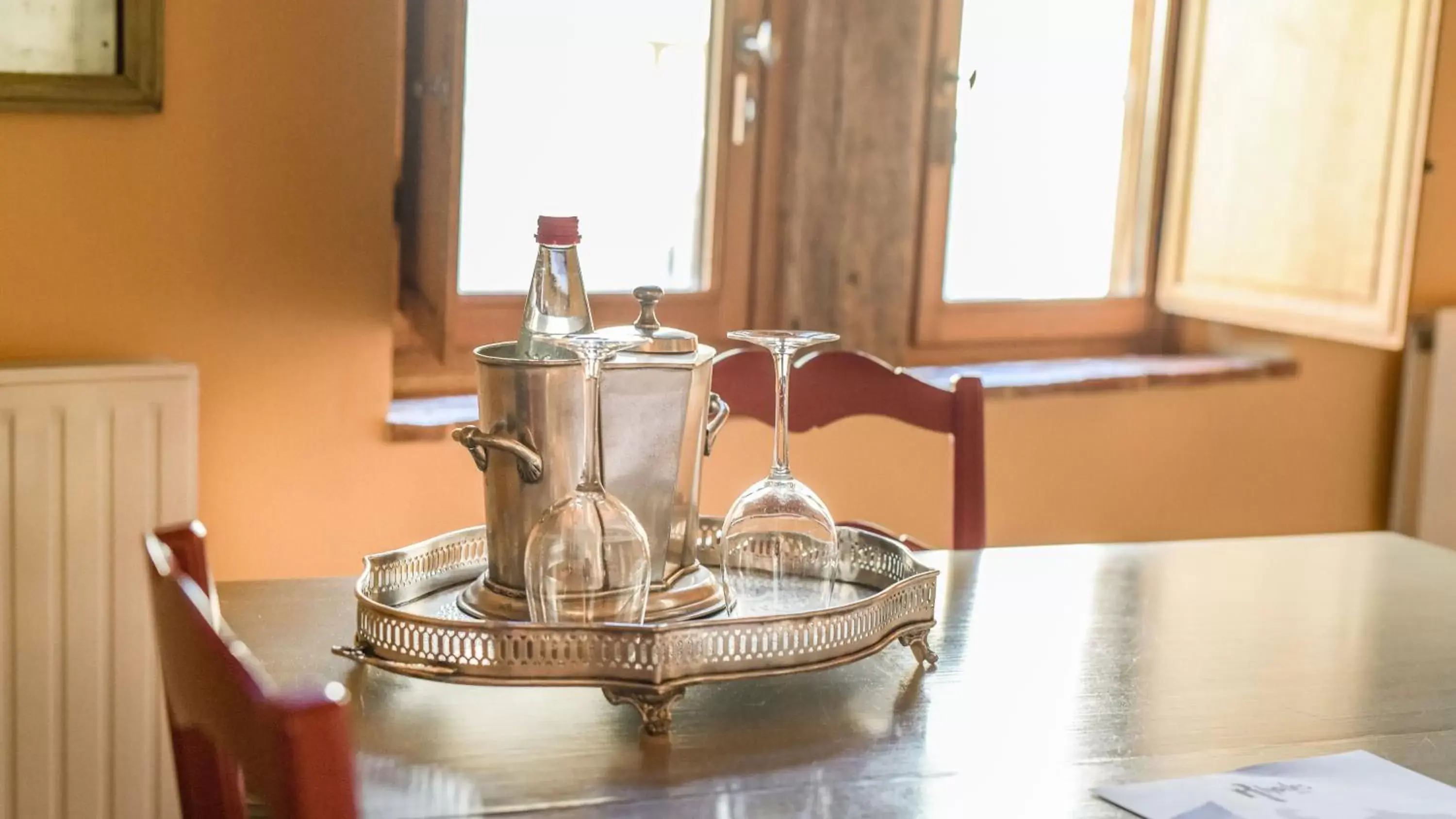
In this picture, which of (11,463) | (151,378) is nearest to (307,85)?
(151,378)

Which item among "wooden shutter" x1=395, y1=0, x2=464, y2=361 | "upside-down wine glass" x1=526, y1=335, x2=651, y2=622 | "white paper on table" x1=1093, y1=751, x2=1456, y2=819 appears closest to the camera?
"white paper on table" x1=1093, y1=751, x2=1456, y2=819

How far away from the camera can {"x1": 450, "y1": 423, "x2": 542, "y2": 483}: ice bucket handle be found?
1093 millimetres

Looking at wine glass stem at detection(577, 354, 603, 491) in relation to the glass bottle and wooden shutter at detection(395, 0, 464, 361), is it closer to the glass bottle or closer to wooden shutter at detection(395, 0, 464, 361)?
the glass bottle

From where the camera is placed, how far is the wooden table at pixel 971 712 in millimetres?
925

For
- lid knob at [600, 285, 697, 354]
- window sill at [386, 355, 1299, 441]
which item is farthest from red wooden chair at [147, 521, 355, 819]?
window sill at [386, 355, 1299, 441]

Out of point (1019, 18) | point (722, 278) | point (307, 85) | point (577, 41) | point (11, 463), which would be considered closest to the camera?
point (11, 463)

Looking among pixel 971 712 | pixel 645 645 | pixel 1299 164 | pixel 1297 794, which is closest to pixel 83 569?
pixel 645 645

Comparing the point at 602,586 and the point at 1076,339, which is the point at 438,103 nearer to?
the point at 602,586

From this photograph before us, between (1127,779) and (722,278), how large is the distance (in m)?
1.48

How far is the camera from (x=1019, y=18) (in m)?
2.54

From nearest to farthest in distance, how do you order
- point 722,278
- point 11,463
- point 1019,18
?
point 11,463 → point 722,278 → point 1019,18

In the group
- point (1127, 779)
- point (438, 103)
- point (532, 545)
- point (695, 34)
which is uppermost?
point (695, 34)

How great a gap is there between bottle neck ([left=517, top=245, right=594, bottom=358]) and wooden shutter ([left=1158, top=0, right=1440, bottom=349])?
1.57 meters

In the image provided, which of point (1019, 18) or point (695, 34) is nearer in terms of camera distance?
point (695, 34)
